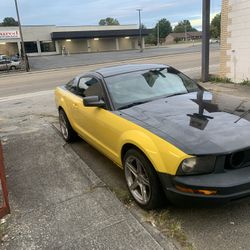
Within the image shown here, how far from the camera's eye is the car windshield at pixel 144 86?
4.24 metres

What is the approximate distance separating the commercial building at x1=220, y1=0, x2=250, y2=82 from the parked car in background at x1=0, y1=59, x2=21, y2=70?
87.4 ft

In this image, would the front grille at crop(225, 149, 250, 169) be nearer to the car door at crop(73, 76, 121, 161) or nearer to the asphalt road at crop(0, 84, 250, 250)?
the asphalt road at crop(0, 84, 250, 250)

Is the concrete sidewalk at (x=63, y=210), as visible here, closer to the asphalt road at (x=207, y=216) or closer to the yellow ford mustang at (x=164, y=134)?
the asphalt road at (x=207, y=216)

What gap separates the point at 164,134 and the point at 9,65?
3372 centimetres

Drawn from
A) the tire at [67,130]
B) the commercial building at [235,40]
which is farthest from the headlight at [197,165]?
the commercial building at [235,40]

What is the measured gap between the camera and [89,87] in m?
4.91

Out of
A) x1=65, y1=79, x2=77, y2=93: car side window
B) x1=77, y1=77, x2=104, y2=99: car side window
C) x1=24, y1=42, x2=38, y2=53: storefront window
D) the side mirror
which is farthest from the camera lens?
x1=24, y1=42, x2=38, y2=53: storefront window

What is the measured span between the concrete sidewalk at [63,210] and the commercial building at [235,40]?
26.7ft

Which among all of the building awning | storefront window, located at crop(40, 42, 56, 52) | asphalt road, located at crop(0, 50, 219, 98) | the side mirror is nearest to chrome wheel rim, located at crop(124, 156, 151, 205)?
the side mirror

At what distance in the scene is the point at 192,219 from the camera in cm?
322

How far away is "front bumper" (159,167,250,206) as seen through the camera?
9.11ft

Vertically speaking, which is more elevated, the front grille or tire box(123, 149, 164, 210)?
the front grille

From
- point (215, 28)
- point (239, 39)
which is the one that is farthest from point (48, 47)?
point (215, 28)

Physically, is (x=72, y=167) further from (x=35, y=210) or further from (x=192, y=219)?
(x=192, y=219)
